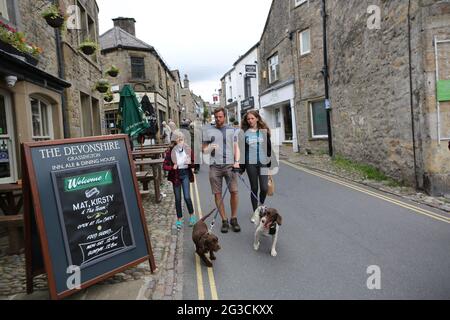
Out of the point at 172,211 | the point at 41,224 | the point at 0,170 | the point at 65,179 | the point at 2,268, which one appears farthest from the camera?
the point at 172,211

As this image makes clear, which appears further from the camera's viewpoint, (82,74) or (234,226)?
(82,74)

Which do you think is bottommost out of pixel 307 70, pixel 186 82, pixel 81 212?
pixel 81 212

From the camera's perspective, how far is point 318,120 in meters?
15.8

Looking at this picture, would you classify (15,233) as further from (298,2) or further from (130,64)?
(130,64)

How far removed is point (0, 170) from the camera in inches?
235

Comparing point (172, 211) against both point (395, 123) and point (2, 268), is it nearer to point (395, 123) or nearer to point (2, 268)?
point (2, 268)

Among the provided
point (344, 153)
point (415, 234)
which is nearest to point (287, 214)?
point (415, 234)

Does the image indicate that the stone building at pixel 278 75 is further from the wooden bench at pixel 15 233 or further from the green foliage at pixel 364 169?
the wooden bench at pixel 15 233

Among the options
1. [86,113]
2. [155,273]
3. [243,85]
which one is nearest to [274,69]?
[243,85]

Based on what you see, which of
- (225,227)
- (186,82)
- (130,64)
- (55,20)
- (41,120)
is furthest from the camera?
(186,82)

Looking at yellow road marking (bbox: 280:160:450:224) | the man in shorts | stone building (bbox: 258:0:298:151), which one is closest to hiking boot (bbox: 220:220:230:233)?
Result: the man in shorts

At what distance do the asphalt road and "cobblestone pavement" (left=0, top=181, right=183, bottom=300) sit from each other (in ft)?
0.47

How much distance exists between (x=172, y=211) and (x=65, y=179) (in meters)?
3.67

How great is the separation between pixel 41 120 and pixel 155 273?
5.64 metres
